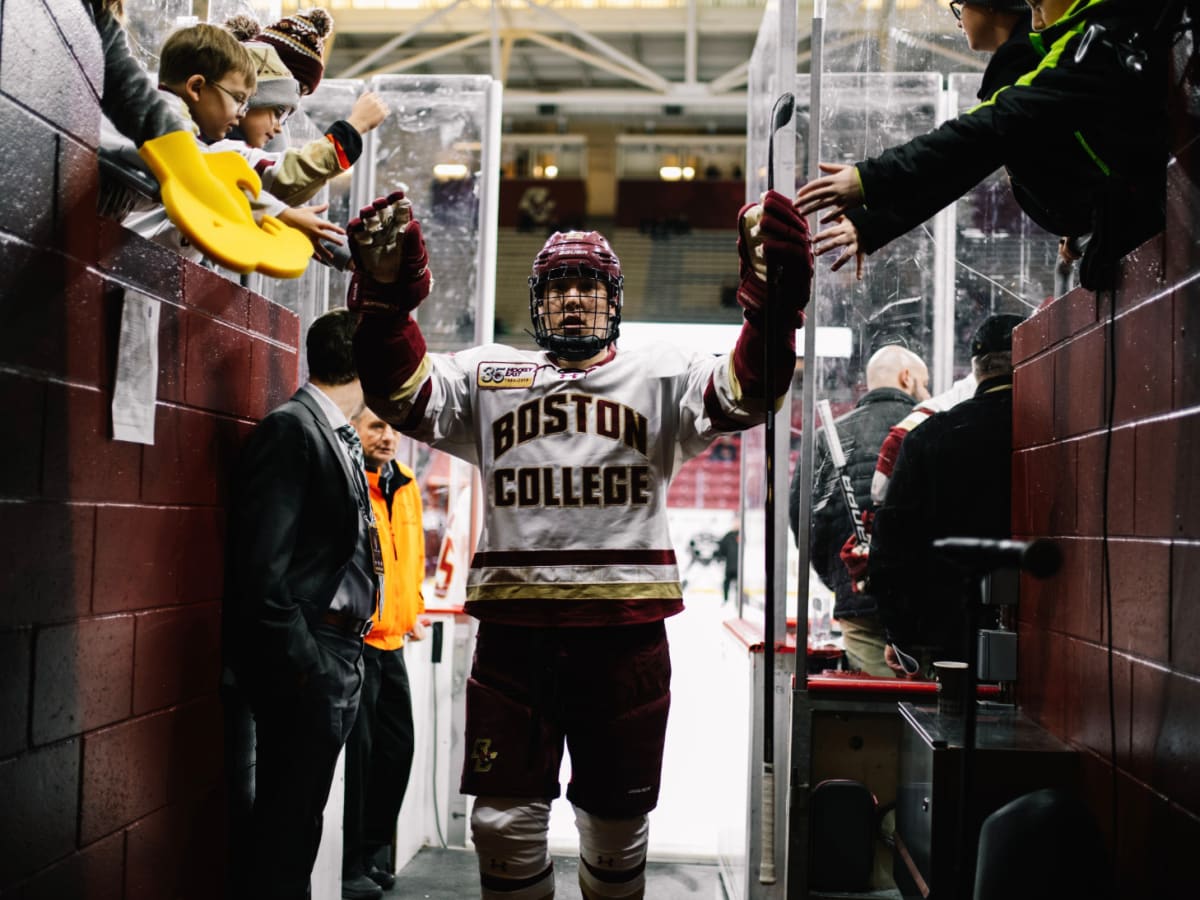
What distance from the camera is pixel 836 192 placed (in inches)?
64.5

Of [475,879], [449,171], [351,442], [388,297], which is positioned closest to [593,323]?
[388,297]

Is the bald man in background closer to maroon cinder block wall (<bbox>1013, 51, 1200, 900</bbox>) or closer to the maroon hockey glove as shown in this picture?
the maroon hockey glove

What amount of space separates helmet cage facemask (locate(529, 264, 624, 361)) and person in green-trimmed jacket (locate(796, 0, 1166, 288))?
62 centimetres

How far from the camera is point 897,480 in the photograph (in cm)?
265

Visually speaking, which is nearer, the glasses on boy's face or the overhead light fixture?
the glasses on boy's face

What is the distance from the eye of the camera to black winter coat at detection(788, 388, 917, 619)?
116 inches

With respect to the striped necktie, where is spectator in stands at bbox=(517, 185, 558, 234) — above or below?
above

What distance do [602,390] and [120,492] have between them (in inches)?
36.1

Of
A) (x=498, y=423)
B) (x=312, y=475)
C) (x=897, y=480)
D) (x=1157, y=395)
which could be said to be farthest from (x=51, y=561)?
(x=897, y=480)

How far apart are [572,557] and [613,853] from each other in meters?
0.56

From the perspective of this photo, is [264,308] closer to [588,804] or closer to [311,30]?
[311,30]

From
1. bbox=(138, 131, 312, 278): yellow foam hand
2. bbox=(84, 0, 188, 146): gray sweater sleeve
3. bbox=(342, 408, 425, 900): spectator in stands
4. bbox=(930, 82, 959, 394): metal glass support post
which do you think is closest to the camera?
bbox=(138, 131, 312, 278): yellow foam hand

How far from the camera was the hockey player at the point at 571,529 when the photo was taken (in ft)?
6.63

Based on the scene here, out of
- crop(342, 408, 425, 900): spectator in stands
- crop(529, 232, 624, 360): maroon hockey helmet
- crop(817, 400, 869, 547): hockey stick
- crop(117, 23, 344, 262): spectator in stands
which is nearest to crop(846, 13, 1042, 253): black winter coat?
crop(529, 232, 624, 360): maroon hockey helmet
